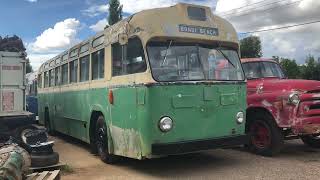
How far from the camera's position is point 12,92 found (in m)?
10.9

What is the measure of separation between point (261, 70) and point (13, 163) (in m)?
6.84

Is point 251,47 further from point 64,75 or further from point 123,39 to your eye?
point 123,39

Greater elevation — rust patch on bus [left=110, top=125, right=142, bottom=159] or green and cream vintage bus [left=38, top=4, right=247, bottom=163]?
green and cream vintage bus [left=38, top=4, right=247, bottom=163]

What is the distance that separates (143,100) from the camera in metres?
8.43

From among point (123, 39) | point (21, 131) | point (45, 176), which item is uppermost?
point (123, 39)

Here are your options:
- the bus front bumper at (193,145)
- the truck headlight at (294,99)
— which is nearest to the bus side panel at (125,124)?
the bus front bumper at (193,145)

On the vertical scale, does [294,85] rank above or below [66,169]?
above

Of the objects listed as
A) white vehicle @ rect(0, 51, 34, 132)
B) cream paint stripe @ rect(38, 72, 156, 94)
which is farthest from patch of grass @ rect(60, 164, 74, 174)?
cream paint stripe @ rect(38, 72, 156, 94)

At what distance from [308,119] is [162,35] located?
11.7 feet

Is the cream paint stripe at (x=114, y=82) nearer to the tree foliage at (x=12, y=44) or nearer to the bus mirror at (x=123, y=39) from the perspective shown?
the bus mirror at (x=123, y=39)

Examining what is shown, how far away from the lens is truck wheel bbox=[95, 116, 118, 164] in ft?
33.4

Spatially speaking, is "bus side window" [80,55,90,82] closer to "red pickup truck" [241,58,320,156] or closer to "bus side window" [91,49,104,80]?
"bus side window" [91,49,104,80]

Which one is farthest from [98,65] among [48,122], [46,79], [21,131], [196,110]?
[46,79]

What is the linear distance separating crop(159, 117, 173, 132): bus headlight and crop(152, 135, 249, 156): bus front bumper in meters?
0.26
